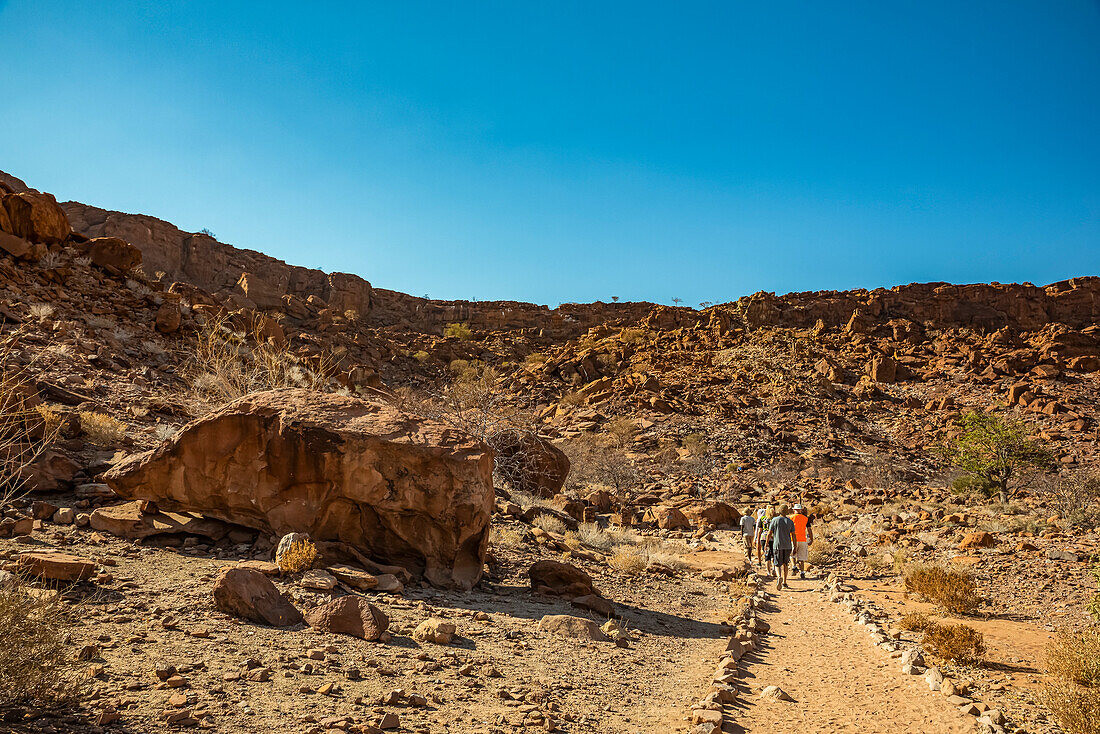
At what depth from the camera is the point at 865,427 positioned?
33656mm

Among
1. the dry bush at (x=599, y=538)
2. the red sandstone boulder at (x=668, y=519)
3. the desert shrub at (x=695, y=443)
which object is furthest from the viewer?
the desert shrub at (x=695, y=443)

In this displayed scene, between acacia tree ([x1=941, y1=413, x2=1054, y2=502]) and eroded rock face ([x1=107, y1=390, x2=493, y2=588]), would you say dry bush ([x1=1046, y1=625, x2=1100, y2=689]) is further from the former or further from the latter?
acacia tree ([x1=941, y1=413, x2=1054, y2=502])

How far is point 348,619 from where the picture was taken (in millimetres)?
5098

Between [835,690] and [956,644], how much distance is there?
175cm

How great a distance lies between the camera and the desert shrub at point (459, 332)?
5169 cm

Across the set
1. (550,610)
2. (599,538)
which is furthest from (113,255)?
(550,610)

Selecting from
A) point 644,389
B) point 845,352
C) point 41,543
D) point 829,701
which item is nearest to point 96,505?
point 41,543

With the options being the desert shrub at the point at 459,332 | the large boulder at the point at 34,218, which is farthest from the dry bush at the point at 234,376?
the desert shrub at the point at 459,332

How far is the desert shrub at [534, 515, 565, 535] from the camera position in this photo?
1218cm

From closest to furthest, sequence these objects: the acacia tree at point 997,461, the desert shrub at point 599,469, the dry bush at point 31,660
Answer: the dry bush at point 31,660, the acacia tree at point 997,461, the desert shrub at point 599,469

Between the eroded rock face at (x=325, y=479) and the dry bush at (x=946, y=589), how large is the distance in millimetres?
6661

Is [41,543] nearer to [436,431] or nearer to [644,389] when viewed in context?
[436,431]

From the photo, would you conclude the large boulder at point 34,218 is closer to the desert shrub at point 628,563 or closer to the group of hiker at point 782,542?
the desert shrub at point 628,563

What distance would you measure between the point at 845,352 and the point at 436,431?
41892 millimetres
